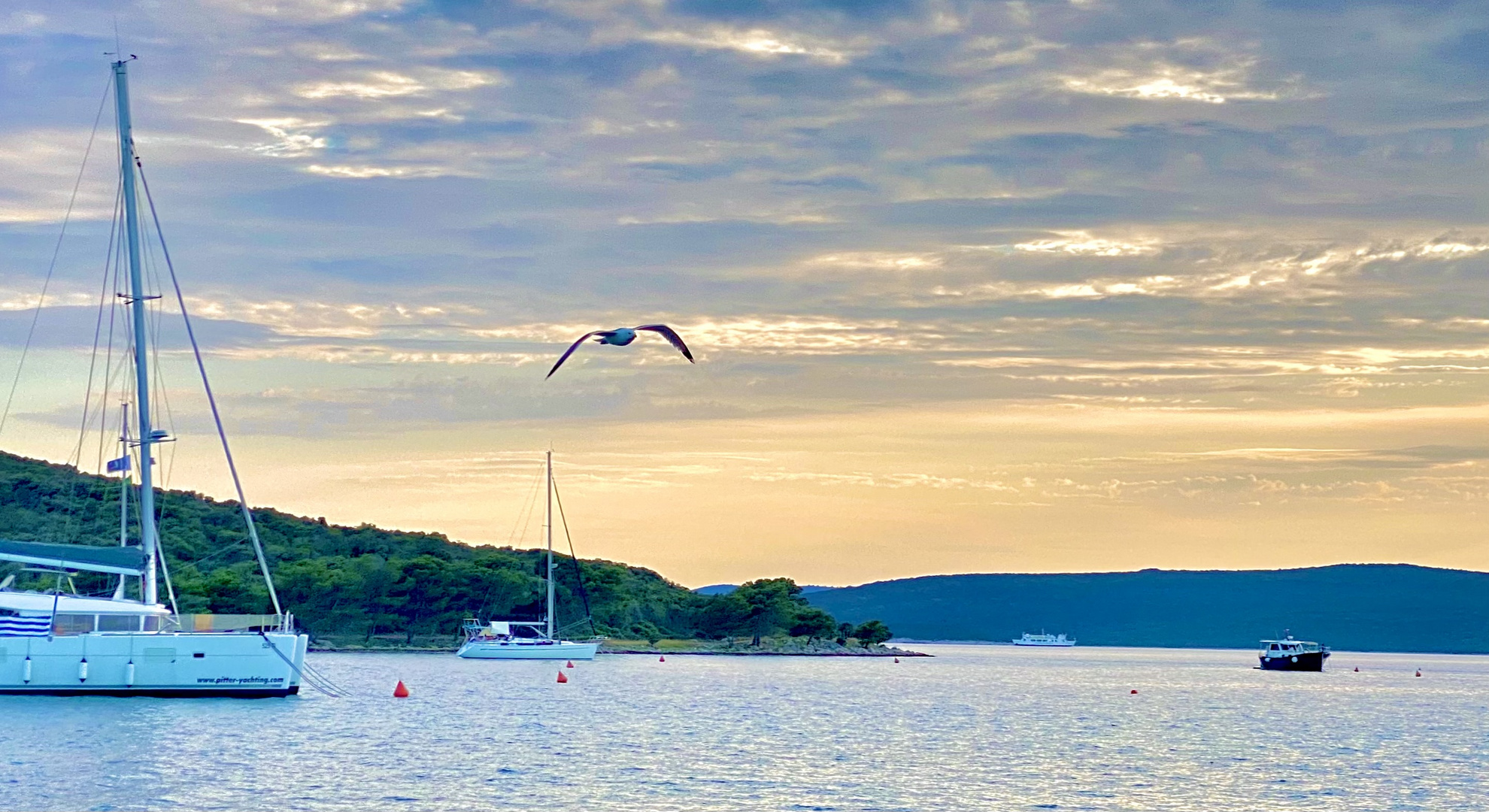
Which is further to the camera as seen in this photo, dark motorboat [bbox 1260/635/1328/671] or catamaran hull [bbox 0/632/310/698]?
dark motorboat [bbox 1260/635/1328/671]

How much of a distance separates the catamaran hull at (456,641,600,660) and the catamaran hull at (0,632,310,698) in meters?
93.2

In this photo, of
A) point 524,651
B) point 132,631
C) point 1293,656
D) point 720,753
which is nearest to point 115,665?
point 132,631

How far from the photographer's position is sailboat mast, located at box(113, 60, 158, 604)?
6781 centimetres

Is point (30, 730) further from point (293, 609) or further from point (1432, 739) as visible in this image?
point (293, 609)

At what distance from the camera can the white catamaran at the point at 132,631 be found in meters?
66.2

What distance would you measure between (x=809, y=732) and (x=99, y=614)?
2936 cm

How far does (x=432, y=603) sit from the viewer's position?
193250 mm

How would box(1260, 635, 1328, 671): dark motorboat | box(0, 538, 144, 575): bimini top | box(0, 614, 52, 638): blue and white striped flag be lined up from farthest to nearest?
box(1260, 635, 1328, 671): dark motorboat, box(0, 538, 144, 575): bimini top, box(0, 614, 52, 638): blue and white striped flag

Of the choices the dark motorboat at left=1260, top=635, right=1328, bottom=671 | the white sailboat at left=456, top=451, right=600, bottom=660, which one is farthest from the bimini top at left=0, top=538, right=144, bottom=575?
the dark motorboat at left=1260, top=635, right=1328, bottom=671

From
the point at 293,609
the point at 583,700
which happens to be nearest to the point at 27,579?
the point at 293,609

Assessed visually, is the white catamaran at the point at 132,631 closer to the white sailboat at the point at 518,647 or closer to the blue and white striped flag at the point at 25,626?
the blue and white striped flag at the point at 25,626

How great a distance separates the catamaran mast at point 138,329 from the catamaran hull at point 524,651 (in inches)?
3590

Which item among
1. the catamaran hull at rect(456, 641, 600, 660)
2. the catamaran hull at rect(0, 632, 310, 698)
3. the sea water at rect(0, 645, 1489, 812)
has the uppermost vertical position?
the catamaran hull at rect(456, 641, 600, 660)

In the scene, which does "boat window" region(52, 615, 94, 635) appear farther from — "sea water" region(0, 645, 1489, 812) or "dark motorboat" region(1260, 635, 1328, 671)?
"dark motorboat" region(1260, 635, 1328, 671)
